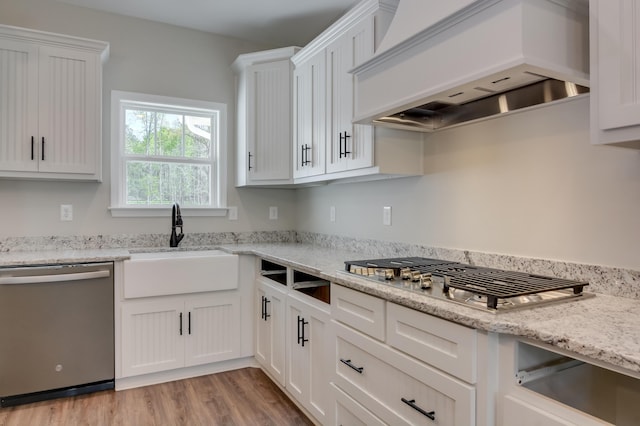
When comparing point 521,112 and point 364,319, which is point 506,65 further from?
point 364,319

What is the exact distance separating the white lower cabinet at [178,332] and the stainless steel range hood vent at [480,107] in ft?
5.93

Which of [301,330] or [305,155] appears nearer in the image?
[301,330]

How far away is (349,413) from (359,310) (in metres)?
0.49

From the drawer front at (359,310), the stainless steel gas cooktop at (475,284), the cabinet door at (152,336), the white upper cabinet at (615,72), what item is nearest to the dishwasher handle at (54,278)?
the cabinet door at (152,336)

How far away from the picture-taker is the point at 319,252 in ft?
9.52

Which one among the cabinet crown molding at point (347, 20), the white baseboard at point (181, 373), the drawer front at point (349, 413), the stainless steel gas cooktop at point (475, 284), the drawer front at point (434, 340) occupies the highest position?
the cabinet crown molding at point (347, 20)

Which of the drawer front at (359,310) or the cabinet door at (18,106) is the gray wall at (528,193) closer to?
the drawer front at (359,310)

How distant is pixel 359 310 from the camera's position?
5.81 feet

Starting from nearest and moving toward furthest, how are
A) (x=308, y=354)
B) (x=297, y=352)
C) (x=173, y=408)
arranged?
(x=308, y=354)
(x=297, y=352)
(x=173, y=408)

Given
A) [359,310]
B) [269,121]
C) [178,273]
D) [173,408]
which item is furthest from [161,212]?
[359,310]

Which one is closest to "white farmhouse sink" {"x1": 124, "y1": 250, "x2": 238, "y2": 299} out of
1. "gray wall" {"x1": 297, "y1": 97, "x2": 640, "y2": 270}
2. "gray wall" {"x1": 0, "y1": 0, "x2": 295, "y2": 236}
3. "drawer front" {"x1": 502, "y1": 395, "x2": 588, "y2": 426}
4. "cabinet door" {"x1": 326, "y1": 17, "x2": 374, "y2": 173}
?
"gray wall" {"x1": 0, "y1": 0, "x2": 295, "y2": 236}

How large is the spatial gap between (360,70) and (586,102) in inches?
38.5

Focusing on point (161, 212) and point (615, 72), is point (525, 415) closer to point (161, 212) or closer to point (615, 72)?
point (615, 72)

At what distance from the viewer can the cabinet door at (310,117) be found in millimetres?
2766
